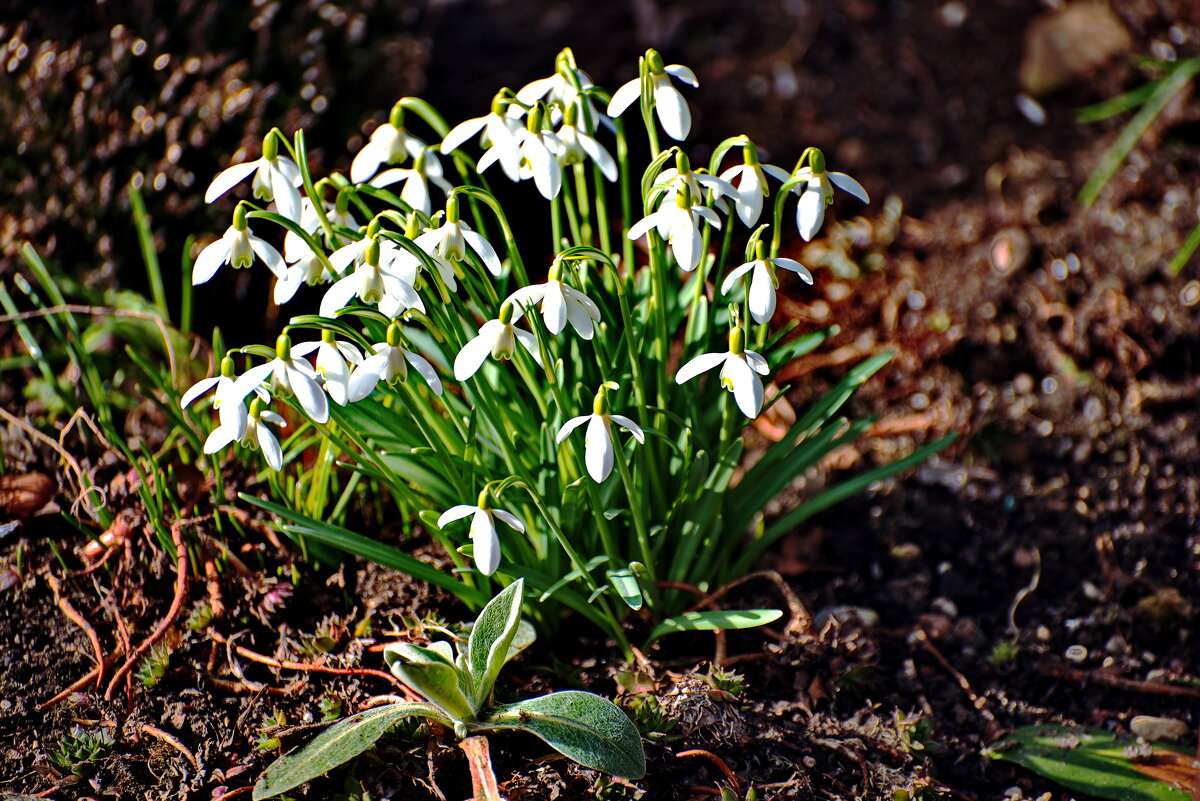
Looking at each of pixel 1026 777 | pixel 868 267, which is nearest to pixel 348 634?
pixel 1026 777

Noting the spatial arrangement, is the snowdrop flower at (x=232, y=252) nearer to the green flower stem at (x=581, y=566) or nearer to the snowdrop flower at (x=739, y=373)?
the green flower stem at (x=581, y=566)

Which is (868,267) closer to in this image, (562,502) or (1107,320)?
(1107,320)

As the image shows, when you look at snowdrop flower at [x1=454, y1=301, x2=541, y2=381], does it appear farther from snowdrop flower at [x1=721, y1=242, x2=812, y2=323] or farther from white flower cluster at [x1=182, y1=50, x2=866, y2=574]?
snowdrop flower at [x1=721, y1=242, x2=812, y2=323]

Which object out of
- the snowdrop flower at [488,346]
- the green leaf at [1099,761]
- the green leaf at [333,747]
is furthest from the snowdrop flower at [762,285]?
the green leaf at [1099,761]

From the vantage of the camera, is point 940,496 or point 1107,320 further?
point 1107,320

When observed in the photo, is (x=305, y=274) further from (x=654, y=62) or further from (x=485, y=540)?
(x=654, y=62)
